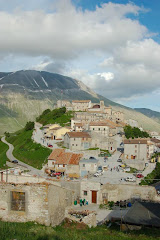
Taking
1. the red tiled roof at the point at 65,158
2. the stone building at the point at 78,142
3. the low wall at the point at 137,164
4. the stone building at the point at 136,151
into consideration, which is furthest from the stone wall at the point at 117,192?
the stone building at the point at 78,142

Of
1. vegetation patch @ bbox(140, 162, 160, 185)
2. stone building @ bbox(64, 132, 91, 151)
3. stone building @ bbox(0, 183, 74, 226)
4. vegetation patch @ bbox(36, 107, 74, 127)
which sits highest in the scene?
vegetation patch @ bbox(36, 107, 74, 127)

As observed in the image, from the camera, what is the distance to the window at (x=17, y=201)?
18875 mm

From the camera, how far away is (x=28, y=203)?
61.1 feet

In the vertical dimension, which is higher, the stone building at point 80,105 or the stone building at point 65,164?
the stone building at point 80,105

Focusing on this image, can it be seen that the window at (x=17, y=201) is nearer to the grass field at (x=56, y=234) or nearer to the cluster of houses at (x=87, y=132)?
the grass field at (x=56, y=234)

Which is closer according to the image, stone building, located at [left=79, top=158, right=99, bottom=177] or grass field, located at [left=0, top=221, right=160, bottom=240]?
grass field, located at [left=0, top=221, right=160, bottom=240]

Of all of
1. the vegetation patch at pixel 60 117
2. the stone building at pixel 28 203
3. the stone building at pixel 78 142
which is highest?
the vegetation patch at pixel 60 117

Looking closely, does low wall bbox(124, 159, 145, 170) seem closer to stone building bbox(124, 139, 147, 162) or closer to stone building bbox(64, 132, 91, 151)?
stone building bbox(124, 139, 147, 162)

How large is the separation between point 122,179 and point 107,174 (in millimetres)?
3953

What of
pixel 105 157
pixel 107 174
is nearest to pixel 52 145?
pixel 105 157

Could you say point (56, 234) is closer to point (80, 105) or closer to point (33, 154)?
point (33, 154)

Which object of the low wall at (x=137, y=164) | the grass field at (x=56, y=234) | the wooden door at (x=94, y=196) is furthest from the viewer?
the low wall at (x=137, y=164)

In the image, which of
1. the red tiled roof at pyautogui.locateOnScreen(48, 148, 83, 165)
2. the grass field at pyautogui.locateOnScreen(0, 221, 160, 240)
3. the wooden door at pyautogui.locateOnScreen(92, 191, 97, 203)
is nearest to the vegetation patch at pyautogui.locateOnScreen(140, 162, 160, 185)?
the red tiled roof at pyautogui.locateOnScreen(48, 148, 83, 165)

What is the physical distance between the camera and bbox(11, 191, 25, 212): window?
61.9 feet
